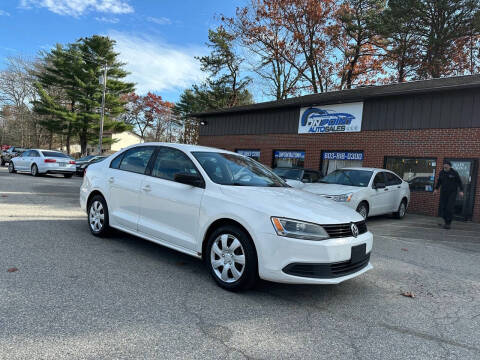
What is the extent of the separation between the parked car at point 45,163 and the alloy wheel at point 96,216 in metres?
13.4

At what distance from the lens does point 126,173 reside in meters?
5.25

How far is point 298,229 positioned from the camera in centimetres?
345

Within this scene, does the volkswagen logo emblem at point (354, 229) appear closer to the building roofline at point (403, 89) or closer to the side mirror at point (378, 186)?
the side mirror at point (378, 186)

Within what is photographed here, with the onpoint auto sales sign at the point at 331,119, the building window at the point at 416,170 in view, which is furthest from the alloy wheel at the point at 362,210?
the onpoint auto sales sign at the point at 331,119

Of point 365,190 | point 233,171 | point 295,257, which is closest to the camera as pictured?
point 295,257

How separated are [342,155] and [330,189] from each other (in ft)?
22.8

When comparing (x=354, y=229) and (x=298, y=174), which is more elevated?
(x=298, y=174)

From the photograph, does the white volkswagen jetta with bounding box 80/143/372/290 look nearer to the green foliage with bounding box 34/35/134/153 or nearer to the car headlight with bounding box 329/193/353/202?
the car headlight with bounding box 329/193/353/202

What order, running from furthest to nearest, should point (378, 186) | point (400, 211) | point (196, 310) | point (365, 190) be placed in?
point (400, 211) < point (378, 186) < point (365, 190) < point (196, 310)

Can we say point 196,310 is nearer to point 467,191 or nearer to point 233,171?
point 233,171

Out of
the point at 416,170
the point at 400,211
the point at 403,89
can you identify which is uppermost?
the point at 403,89

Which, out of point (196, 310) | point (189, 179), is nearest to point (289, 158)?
point (189, 179)

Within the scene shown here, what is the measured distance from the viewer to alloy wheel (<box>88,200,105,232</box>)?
5.57 meters

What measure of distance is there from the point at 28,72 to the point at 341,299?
165 feet
